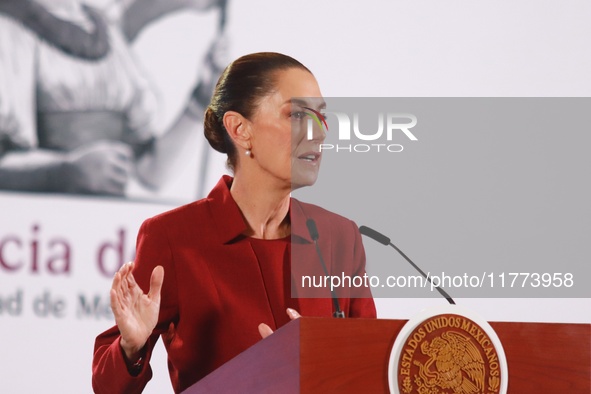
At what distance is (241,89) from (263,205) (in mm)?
257

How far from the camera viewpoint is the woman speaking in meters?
1.87

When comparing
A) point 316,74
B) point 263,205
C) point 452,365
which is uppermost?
point 316,74

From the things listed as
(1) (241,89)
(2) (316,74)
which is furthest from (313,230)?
(2) (316,74)

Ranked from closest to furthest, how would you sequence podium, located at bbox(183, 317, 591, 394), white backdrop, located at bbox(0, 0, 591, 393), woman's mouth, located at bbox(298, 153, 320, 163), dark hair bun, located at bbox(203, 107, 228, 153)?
1. podium, located at bbox(183, 317, 591, 394)
2. woman's mouth, located at bbox(298, 153, 320, 163)
3. dark hair bun, located at bbox(203, 107, 228, 153)
4. white backdrop, located at bbox(0, 0, 591, 393)

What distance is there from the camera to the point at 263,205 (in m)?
2.03

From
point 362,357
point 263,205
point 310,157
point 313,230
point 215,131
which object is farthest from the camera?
point 215,131

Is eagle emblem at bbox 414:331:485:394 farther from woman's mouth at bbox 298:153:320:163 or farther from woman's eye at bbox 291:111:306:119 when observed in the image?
woman's eye at bbox 291:111:306:119

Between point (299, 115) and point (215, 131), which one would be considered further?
point (215, 131)

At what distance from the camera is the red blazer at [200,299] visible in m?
1.82

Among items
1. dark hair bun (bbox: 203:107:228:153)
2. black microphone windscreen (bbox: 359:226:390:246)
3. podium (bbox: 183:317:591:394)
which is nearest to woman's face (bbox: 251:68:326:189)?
dark hair bun (bbox: 203:107:228:153)

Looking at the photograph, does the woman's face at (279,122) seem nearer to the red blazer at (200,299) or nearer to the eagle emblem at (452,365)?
the red blazer at (200,299)

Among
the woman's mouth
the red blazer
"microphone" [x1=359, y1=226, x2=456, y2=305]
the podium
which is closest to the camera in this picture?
the podium

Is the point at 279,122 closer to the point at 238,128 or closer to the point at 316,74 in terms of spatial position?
the point at 238,128

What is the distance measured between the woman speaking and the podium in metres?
0.53
